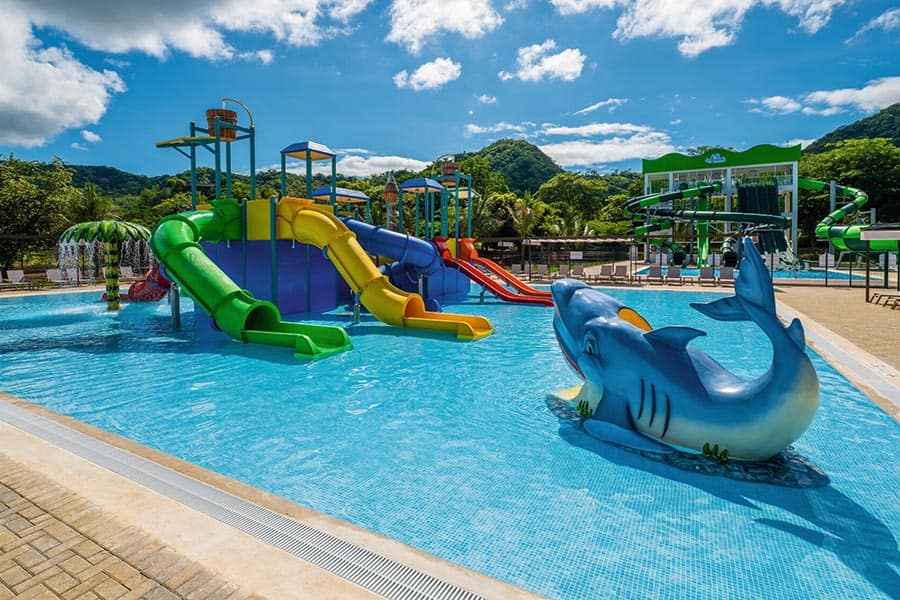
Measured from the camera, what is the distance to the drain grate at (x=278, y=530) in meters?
2.69

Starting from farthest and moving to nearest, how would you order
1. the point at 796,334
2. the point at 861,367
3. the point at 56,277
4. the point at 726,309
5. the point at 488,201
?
the point at 488,201 → the point at 56,277 → the point at 861,367 → the point at 726,309 → the point at 796,334

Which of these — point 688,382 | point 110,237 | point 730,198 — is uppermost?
point 730,198

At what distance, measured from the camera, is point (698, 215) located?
30000 millimetres

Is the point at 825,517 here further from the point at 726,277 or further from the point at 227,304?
the point at 726,277

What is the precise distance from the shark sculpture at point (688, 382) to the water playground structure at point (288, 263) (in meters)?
5.27

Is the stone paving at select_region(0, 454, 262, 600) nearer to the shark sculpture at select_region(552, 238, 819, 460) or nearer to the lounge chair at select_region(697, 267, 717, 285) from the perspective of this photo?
the shark sculpture at select_region(552, 238, 819, 460)

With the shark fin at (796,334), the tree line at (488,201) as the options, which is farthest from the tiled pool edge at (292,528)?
the tree line at (488,201)

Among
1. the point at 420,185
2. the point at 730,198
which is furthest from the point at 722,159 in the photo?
the point at 420,185

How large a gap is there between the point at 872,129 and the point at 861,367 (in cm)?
8870

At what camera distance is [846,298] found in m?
16.1

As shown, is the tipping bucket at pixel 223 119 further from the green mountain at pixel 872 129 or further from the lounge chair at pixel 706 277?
the green mountain at pixel 872 129

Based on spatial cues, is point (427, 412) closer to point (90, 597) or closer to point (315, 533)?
point (315, 533)

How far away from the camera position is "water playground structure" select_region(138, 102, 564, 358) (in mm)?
10000

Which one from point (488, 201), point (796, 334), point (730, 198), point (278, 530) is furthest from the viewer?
point (488, 201)
